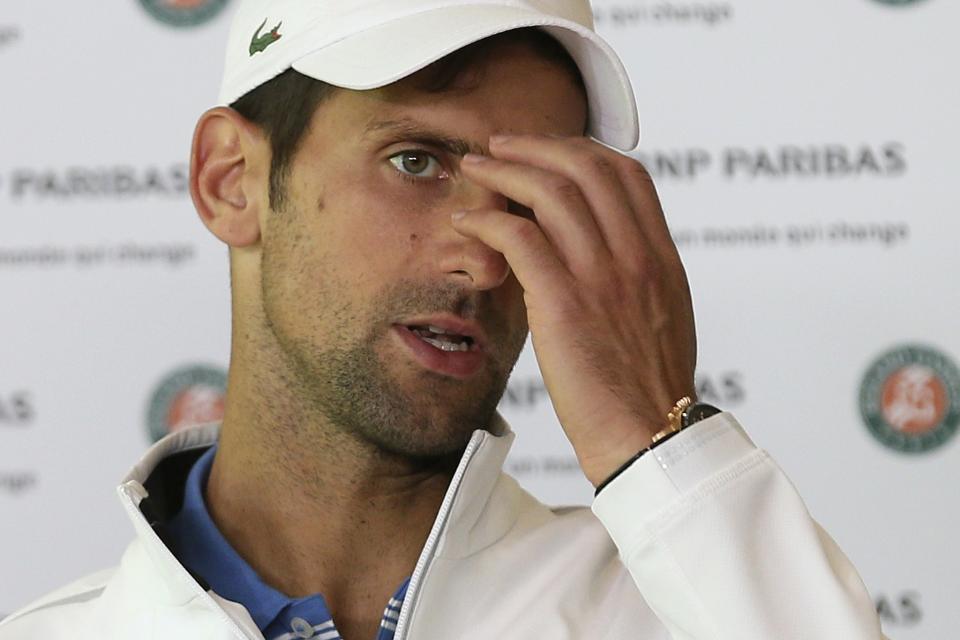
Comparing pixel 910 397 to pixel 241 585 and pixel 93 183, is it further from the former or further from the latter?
pixel 93 183

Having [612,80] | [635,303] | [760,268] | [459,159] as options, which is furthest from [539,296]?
[760,268]

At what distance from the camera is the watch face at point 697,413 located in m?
1.10

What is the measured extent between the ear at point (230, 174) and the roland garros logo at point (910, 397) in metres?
0.89

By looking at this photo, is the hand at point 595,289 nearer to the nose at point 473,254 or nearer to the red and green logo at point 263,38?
the nose at point 473,254

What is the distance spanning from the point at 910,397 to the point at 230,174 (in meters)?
0.96

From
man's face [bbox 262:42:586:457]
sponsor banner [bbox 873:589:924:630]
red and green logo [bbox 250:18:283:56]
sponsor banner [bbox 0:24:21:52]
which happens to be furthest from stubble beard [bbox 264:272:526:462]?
sponsor banner [bbox 0:24:21:52]

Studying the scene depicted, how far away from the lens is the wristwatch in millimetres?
1081

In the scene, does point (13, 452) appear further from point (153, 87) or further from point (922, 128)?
point (922, 128)

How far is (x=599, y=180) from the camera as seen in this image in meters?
1.12

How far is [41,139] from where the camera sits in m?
1.98

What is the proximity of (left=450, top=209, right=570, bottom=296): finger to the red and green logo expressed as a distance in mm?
306

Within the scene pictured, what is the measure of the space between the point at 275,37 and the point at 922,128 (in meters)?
0.93

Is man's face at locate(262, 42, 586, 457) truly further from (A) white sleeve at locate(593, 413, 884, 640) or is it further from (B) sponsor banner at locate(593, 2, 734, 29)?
(B) sponsor banner at locate(593, 2, 734, 29)

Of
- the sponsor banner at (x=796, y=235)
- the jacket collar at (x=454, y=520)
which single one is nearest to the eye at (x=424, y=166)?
the jacket collar at (x=454, y=520)
